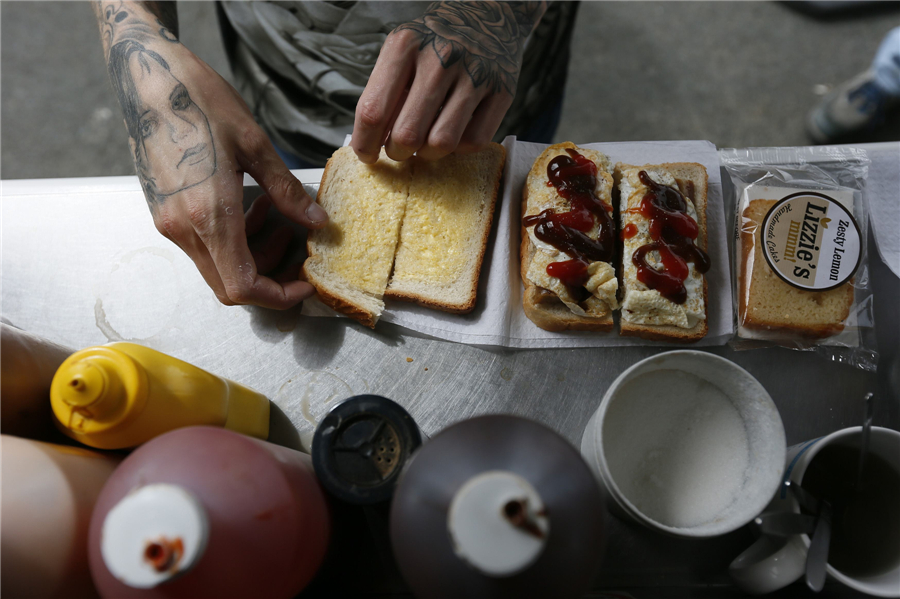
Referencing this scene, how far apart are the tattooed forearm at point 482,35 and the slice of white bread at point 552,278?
21 cm

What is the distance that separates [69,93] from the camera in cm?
230

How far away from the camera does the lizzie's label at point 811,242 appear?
978 mm

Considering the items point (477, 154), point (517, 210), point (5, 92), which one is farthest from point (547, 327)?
point (5, 92)

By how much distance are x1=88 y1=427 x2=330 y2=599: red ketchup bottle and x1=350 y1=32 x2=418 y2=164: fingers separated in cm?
61

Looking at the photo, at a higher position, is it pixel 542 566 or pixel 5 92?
pixel 542 566

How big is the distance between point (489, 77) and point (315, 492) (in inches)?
31.9

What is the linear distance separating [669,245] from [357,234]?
620mm

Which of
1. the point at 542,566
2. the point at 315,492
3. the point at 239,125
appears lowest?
the point at 315,492

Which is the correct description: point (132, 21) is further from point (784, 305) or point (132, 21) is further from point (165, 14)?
point (784, 305)

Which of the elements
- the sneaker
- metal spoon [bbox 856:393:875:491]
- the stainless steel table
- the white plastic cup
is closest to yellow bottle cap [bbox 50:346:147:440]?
the stainless steel table

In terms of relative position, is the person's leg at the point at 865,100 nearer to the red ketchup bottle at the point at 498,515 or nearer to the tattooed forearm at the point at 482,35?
the tattooed forearm at the point at 482,35

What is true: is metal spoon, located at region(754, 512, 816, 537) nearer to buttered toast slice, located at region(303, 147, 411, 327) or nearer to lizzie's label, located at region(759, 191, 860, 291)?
lizzie's label, located at region(759, 191, 860, 291)

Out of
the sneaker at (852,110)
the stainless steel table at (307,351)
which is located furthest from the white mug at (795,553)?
the sneaker at (852,110)

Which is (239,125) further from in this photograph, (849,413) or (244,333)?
(849,413)
